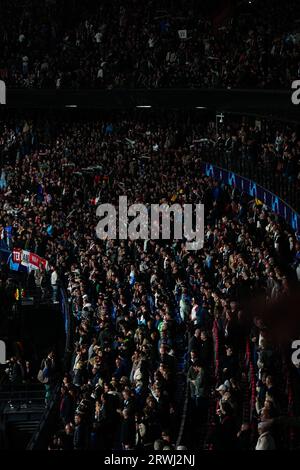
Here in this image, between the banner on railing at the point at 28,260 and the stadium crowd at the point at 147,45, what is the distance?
308 inches

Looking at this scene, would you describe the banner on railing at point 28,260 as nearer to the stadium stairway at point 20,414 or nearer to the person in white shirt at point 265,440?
the stadium stairway at point 20,414

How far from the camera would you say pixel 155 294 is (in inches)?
657

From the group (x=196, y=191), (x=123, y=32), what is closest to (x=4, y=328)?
(x=196, y=191)

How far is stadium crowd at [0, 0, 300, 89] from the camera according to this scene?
91.3 ft

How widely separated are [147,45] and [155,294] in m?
19.2

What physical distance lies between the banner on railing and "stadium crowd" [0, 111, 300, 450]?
0.24 m

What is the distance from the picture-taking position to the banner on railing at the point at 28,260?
23781mm

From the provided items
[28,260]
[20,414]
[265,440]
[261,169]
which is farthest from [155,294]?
[28,260]

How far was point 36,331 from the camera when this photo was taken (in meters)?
23.2

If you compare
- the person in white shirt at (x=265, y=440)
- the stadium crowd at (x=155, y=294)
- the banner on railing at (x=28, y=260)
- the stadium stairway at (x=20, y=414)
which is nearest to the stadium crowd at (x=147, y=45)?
the stadium crowd at (x=155, y=294)

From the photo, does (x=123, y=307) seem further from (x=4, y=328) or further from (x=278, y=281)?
(x=4, y=328)

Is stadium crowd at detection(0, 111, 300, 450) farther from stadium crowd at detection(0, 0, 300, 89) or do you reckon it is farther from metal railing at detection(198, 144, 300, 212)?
stadium crowd at detection(0, 0, 300, 89)

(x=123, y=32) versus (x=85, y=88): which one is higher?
(x=123, y=32)
